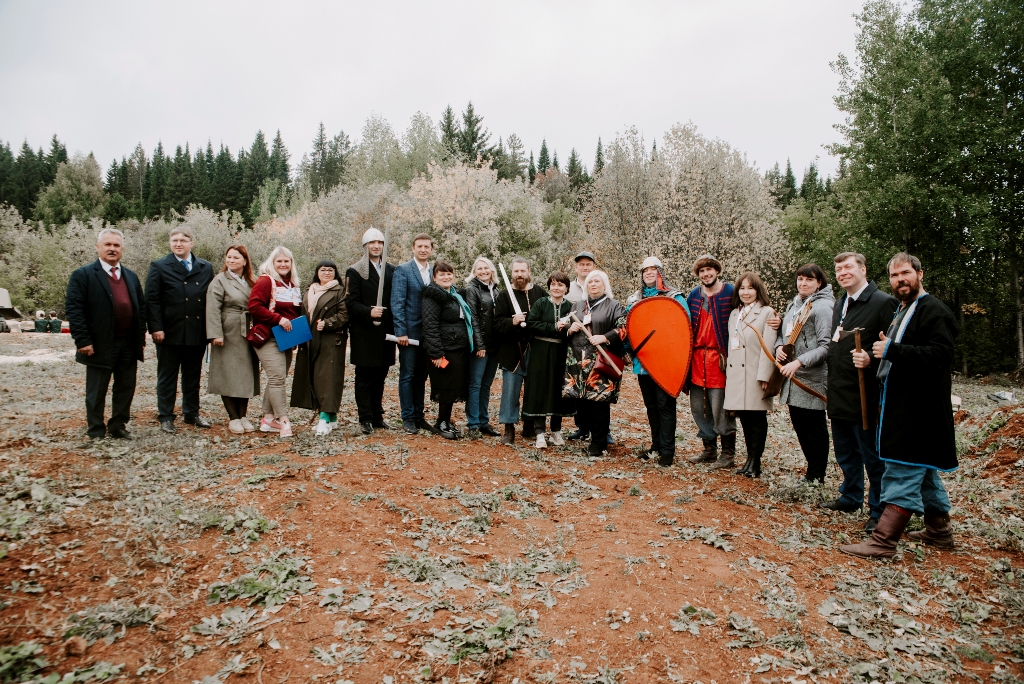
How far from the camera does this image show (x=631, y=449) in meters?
7.57

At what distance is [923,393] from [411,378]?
4.99 metres

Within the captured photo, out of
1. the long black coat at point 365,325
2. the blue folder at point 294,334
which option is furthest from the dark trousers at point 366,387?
the blue folder at point 294,334

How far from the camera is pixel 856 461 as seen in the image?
17.8 ft

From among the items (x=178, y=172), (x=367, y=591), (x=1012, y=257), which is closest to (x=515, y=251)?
(x=1012, y=257)

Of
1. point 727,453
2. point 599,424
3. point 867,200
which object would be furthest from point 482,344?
point 867,200

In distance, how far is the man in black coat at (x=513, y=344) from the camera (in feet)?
23.4

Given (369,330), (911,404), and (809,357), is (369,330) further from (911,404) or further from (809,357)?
(911,404)

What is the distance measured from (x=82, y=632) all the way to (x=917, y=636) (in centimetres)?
471

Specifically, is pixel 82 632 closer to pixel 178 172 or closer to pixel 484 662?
pixel 484 662

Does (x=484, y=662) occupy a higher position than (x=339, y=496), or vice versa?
(x=339, y=496)

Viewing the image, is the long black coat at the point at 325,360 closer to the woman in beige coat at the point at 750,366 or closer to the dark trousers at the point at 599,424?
the dark trousers at the point at 599,424

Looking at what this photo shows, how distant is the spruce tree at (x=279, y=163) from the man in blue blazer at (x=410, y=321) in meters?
82.3

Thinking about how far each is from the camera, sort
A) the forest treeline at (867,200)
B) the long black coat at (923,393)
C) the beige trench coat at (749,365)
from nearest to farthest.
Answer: the long black coat at (923,393), the beige trench coat at (749,365), the forest treeline at (867,200)

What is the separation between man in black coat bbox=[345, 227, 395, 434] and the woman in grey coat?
14.2 feet
